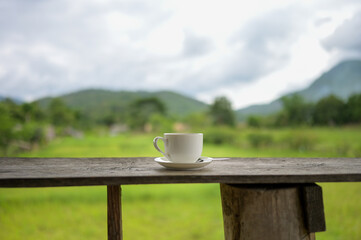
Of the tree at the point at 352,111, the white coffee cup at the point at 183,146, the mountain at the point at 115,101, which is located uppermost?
the mountain at the point at 115,101

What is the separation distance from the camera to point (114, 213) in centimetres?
116

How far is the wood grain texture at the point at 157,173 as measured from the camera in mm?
813

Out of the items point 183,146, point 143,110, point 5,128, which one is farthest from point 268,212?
point 143,110

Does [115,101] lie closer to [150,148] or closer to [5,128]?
[150,148]

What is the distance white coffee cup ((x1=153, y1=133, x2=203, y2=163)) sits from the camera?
3.07ft

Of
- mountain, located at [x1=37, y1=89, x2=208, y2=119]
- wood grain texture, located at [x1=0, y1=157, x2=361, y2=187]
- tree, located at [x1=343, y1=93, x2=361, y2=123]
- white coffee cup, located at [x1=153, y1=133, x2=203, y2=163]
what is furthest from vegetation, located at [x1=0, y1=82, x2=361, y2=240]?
white coffee cup, located at [x1=153, y1=133, x2=203, y2=163]

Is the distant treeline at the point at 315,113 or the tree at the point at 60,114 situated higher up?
the tree at the point at 60,114

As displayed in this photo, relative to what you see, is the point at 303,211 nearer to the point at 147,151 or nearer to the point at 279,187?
the point at 279,187

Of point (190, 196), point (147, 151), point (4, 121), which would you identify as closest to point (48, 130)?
point (4, 121)

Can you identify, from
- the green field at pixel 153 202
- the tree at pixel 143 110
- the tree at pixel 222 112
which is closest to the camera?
the green field at pixel 153 202

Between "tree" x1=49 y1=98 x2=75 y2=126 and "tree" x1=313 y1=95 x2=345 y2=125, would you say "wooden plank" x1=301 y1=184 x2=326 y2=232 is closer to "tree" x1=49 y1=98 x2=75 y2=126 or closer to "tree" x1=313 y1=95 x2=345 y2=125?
"tree" x1=313 y1=95 x2=345 y2=125

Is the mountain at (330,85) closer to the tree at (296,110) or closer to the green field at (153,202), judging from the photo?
the tree at (296,110)

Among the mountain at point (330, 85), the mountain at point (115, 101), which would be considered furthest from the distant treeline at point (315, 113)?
the mountain at point (115, 101)

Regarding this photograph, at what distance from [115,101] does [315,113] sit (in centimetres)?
657
